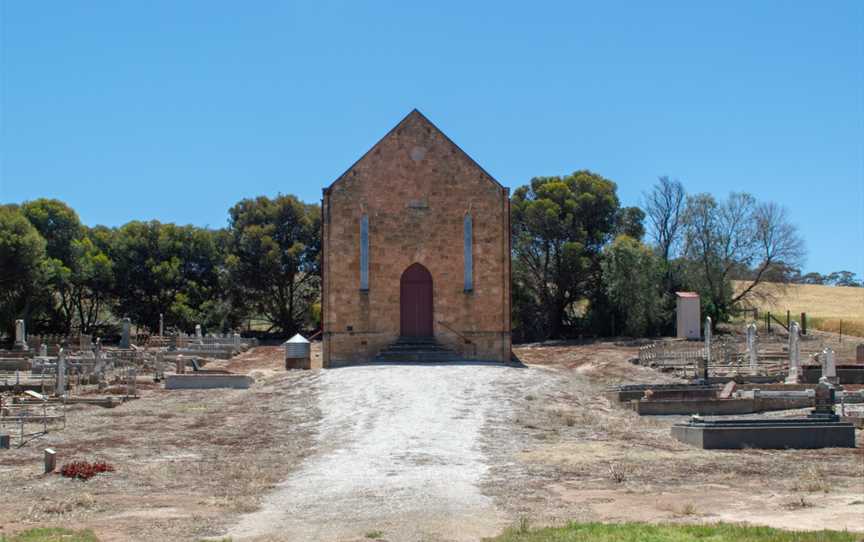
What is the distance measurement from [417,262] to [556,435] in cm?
1647

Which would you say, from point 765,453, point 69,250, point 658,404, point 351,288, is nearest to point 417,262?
point 351,288

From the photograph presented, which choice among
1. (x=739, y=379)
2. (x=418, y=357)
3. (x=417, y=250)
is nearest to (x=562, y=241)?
(x=417, y=250)

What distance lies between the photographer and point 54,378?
33500 mm

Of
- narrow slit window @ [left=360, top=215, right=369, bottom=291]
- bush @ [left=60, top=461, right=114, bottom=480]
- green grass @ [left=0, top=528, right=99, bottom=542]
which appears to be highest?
narrow slit window @ [left=360, top=215, right=369, bottom=291]

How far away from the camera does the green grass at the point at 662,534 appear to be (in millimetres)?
11414

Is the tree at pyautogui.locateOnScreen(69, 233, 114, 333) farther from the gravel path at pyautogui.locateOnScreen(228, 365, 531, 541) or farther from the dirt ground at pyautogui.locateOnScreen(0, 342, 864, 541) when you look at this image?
the dirt ground at pyautogui.locateOnScreen(0, 342, 864, 541)

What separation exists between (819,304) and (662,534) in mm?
75127

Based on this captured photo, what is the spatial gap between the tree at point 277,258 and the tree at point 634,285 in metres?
20.0

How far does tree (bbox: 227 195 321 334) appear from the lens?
213 feet

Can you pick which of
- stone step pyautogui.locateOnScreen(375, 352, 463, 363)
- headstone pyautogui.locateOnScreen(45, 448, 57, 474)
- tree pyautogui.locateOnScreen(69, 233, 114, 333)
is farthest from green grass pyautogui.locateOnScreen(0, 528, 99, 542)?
tree pyautogui.locateOnScreen(69, 233, 114, 333)

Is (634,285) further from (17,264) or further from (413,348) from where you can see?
(17,264)

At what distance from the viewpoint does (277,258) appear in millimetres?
64500

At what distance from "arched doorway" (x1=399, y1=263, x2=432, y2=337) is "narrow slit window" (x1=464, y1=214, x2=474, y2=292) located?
A: 1.51 metres

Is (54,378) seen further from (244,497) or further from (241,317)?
(241,317)
